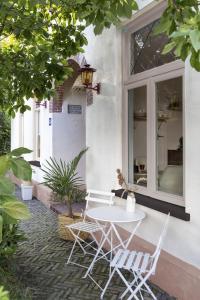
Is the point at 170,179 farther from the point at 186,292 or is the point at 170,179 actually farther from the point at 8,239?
the point at 8,239

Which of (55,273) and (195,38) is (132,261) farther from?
(195,38)

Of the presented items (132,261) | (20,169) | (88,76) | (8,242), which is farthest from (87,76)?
(20,169)

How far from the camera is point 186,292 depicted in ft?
11.3

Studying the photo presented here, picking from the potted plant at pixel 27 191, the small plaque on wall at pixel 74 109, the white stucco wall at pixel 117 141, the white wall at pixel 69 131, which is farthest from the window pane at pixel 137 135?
the potted plant at pixel 27 191

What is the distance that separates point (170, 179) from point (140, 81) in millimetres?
1340

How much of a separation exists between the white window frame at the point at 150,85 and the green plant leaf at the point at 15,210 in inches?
112

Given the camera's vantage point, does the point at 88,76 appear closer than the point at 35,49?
No

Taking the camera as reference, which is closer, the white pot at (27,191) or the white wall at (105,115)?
the white wall at (105,115)

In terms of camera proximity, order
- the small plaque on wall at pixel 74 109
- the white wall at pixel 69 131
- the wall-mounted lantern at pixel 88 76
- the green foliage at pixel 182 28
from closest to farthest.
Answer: the green foliage at pixel 182 28
the wall-mounted lantern at pixel 88 76
the white wall at pixel 69 131
the small plaque on wall at pixel 74 109

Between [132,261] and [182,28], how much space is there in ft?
Answer: 7.94

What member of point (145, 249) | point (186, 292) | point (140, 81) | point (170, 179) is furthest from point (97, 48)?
point (186, 292)

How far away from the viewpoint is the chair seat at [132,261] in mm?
3211

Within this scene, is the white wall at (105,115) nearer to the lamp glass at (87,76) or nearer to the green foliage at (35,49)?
the lamp glass at (87,76)

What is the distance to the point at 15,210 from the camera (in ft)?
3.73
